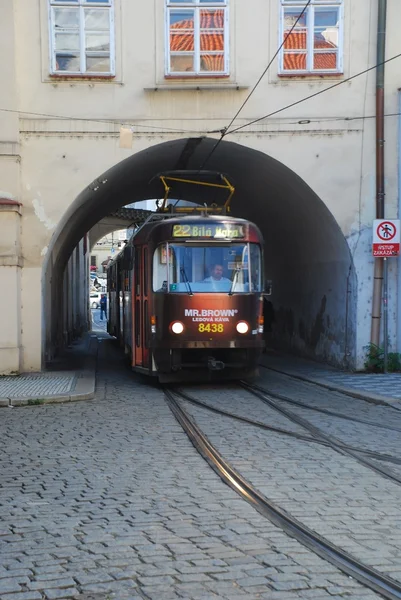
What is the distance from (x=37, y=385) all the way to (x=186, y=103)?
644cm

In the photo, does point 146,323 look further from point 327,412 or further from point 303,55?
point 303,55

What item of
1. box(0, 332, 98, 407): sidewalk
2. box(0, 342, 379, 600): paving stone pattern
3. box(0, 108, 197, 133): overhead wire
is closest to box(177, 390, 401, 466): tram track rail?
box(0, 342, 379, 600): paving stone pattern

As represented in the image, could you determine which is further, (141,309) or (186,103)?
(186,103)

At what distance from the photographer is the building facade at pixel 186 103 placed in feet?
51.2

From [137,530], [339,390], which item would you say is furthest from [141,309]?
[137,530]

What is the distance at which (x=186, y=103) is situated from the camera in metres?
15.9

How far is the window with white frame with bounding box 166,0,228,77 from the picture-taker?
51.4 ft

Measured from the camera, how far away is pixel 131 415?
35.3 ft

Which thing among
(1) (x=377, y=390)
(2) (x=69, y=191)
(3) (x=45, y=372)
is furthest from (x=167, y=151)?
(1) (x=377, y=390)

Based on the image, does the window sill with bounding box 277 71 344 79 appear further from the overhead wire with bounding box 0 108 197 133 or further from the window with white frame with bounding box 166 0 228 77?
the overhead wire with bounding box 0 108 197 133

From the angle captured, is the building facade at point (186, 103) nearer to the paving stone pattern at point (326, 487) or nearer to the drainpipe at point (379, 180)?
the drainpipe at point (379, 180)

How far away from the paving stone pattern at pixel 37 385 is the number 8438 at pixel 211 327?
96.4 inches

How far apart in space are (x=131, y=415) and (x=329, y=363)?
8.06 m

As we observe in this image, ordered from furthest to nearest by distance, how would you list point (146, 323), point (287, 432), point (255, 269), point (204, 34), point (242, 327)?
point (204, 34) → point (146, 323) → point (255, 269) → point (242, 327) → point (287, 432)
